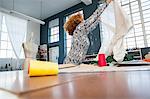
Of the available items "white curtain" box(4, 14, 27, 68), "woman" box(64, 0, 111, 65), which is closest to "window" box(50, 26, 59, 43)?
"white curtain" box(4, 14, 27, 68)

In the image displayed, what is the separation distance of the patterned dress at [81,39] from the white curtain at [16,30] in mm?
3899

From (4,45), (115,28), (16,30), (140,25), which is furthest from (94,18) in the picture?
(4,45)

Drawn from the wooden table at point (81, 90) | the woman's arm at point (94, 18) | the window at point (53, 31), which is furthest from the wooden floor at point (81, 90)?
the window at point (53, 31)

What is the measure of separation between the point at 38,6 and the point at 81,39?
4.30 metres

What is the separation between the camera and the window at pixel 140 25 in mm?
3494

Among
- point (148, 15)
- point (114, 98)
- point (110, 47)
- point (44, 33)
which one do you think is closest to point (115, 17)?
point (110, 47)

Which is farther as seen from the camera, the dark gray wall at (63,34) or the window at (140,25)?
the dark gray wall at (63,34)

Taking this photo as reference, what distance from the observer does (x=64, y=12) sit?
5.50m

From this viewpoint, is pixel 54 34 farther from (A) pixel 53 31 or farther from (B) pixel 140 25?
(B) pixel 140 25

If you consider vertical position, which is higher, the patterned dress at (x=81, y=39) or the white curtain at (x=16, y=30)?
the white curtain at (x=16, y=30)

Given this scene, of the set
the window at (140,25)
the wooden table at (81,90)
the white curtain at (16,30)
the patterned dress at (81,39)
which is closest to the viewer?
the wooden table at (81,90)

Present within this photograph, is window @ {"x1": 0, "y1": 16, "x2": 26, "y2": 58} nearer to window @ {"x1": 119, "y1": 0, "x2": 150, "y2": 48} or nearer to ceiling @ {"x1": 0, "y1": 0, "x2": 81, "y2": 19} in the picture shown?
ceiling @ {"x1": 0, "y1": 0, "x2": 81, "y2": 19}

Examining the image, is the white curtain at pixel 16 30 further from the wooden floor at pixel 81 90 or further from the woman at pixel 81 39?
the wooden floor at pixel 81 90

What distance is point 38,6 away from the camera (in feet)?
16.5
